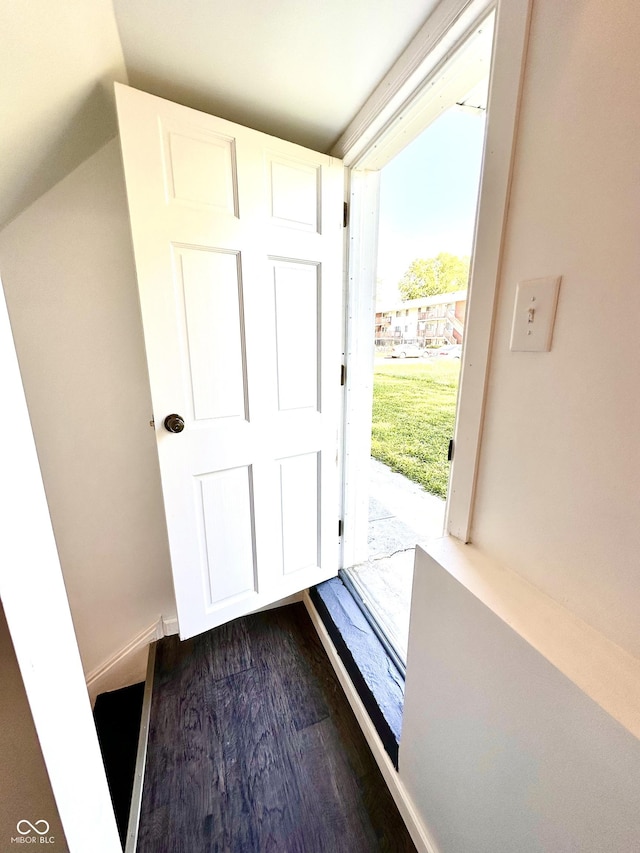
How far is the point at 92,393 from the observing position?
123cm

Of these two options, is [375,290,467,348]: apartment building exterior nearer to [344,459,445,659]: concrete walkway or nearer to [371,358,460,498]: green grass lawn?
[371,358,460,498]: green grass lawn

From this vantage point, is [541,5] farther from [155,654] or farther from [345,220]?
[155,654]

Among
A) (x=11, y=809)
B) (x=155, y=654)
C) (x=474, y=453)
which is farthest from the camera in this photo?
(x=155, y=654)

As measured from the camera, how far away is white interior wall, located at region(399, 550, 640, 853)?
0.42 m

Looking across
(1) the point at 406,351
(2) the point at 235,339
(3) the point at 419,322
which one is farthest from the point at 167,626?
(1) the point at 406,351

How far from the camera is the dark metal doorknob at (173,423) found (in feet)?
3.60

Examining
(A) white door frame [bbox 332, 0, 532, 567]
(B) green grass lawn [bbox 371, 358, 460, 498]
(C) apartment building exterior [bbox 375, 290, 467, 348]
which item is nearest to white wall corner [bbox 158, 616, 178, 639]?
(A) white door frame [bbox 332, 0, 532, 567]

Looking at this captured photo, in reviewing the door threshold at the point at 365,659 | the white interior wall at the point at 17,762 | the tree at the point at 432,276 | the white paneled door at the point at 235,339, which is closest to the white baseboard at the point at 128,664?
the white paneled door at the point at 235,339

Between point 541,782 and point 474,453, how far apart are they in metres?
0.53

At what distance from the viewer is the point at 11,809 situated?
1.46 ft

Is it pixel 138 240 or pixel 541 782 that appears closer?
pixel 541 782

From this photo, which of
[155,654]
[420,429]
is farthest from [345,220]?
[420,429]

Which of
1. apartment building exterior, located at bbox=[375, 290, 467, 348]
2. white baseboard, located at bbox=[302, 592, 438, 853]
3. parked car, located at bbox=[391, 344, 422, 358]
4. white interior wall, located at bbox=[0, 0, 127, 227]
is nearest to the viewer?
white interior wall, located at bbox=[0, 0, 127, 227]

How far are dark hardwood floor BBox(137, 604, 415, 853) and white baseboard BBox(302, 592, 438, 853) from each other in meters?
0.03
